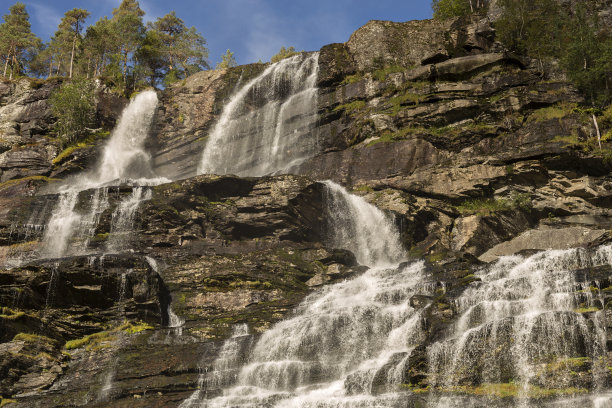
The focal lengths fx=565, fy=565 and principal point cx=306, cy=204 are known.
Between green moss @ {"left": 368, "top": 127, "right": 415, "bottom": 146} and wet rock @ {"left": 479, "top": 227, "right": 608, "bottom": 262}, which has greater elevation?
green moss @ {"left": 368, "top": 127, "right": 415, "bottom": 146}

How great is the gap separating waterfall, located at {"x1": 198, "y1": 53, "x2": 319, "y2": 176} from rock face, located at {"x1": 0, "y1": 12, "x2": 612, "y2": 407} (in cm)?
A: 115

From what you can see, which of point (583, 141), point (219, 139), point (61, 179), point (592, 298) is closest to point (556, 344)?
point (592, 298)

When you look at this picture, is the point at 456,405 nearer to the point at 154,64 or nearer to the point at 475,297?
the point at 475,297

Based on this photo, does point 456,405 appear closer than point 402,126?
Yes

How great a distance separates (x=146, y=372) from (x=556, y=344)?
41.5 ft

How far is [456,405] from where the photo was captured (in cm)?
1406

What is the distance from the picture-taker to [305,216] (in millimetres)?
31188

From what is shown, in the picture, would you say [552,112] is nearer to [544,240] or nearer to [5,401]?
[544,240]

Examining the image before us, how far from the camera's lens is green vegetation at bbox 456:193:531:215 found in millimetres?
30516

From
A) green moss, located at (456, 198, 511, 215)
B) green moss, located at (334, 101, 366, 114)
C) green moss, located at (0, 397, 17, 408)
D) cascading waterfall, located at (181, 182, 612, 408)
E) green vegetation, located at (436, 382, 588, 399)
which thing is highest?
green moss, located at (334, 101, 366, 114)

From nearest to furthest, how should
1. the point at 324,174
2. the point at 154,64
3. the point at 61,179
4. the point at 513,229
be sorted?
the point at 513,229, the point at 324,174, the point at 61,179, the point at 154,64

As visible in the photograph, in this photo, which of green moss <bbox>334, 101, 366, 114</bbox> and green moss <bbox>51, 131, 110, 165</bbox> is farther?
green moss <bbox>51, 131, 110, 165</bbox>

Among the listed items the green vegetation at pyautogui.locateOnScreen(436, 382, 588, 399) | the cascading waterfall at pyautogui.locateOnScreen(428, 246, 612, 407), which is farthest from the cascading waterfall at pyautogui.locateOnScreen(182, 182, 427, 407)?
the green vegetation at pyautogui.locateOnScreen(436, 382, 588, 399)

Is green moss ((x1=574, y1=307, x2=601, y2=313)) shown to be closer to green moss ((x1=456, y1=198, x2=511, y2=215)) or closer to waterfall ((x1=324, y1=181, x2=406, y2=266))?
waterfall ((x1=324, y1=181, x2=406, y2=266))
